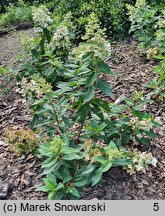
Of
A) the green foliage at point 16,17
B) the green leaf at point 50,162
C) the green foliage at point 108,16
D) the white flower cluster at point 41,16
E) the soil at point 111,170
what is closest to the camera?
the green leaf at point 50,162

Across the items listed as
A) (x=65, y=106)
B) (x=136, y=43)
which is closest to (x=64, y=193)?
(x=65, y=106)

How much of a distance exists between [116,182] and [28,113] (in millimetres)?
1291

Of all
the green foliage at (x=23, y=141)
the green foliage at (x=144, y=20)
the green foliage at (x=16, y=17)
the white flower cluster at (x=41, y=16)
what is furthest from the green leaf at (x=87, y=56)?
the green foliage at (x=16, y=17)

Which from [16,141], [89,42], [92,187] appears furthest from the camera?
[16,141]

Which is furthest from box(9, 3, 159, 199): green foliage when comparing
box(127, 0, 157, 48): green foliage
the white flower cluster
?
box(127, 0, 157, 48): green foliage

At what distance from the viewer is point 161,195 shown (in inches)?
110

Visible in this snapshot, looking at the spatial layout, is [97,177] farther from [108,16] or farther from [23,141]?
[108,16]

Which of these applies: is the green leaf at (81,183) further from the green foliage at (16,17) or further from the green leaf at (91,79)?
the green foliage at (16,17)

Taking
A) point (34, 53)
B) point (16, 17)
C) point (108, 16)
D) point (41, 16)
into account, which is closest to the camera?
point (41, 16)

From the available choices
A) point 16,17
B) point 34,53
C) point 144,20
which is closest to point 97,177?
point 34,53

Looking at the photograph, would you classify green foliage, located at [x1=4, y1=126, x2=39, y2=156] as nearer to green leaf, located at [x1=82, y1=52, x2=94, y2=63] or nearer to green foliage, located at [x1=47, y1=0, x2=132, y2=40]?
green leaf, located at [x1=82, y1=52, x2=94, y2=63]

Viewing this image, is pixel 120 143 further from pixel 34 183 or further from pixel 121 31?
pixel 121 31

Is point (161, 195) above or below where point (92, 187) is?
below

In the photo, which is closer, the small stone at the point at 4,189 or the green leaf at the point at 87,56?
the green leaf at the point at 87,56
